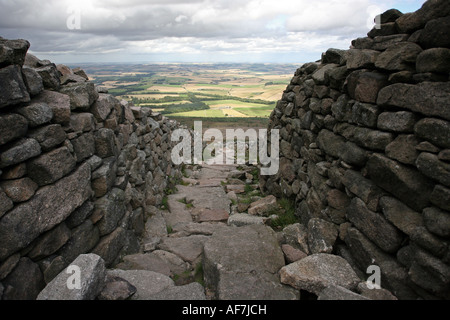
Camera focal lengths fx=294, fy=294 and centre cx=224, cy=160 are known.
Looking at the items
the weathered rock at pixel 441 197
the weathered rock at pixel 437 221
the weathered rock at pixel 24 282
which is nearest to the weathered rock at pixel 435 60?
the weathered rock at pixel 441 197

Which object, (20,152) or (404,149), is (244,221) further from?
(20,152)

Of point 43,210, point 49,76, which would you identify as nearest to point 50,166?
point 43,210

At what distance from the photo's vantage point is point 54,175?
403 centimetres

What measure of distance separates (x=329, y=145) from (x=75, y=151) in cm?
455

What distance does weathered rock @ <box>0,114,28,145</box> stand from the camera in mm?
3398

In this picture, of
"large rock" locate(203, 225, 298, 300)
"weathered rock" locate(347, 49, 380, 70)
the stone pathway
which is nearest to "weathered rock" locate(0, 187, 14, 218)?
the stone pathway

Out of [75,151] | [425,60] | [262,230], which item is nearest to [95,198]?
[75,151]

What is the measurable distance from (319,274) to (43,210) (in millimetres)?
3729

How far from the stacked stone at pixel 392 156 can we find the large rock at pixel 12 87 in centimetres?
475

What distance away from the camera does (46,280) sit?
12.6 feet

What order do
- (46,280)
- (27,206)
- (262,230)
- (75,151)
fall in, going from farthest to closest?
(262,230) → (75,151) → (46,280) → (27,206)

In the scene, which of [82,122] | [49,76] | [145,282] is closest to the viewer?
[145,282]

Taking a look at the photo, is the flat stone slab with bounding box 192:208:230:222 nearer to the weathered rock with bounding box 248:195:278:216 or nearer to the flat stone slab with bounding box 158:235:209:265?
the weathered rock with bounding box 248:195:278:216
